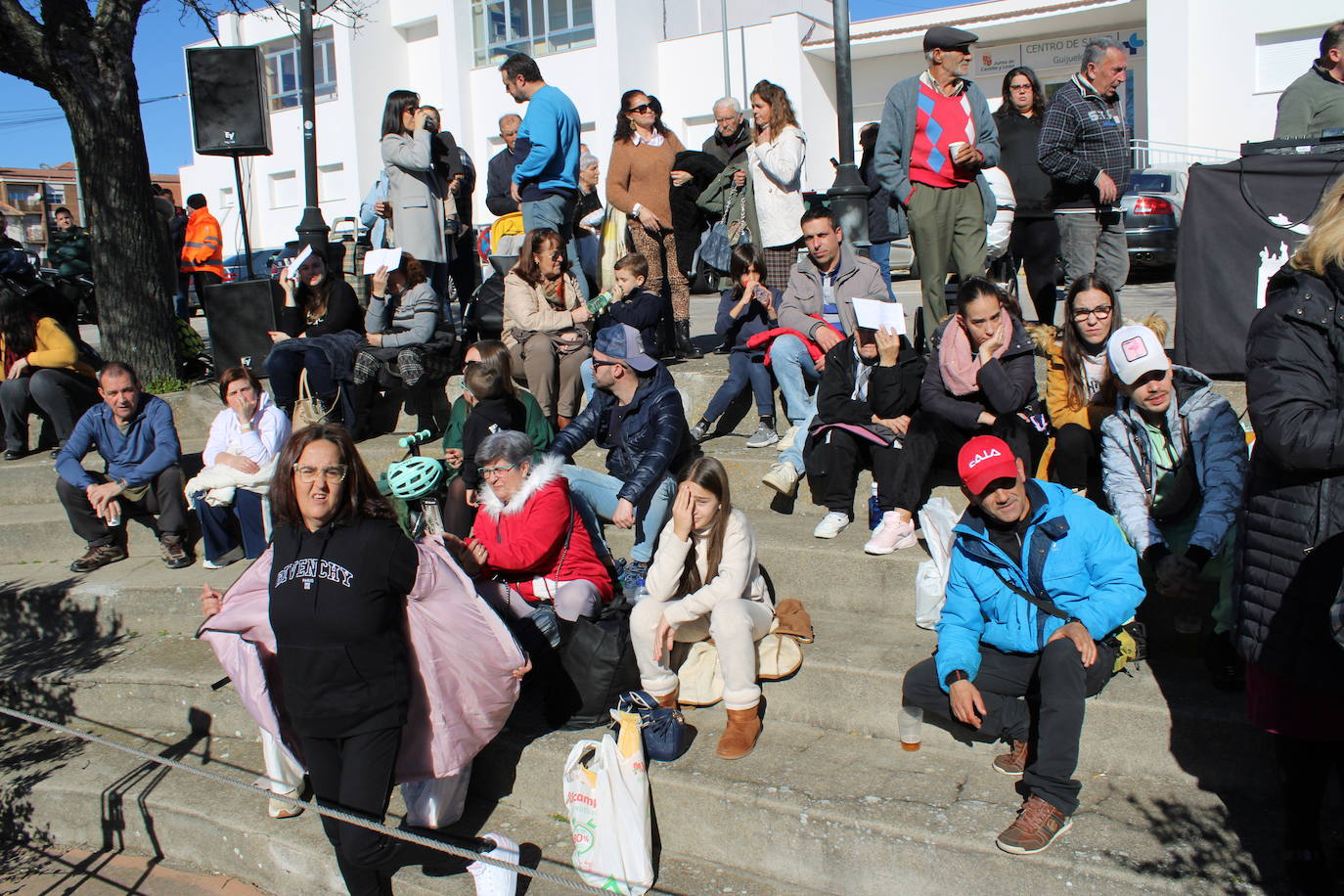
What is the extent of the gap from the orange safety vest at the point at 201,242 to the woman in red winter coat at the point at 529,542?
9433 mm

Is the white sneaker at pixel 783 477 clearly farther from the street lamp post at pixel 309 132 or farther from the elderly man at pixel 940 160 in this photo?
the street lamp post at pixel 309 132

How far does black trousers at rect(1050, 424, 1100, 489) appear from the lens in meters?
4.82

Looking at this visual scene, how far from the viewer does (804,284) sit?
21.1 feet

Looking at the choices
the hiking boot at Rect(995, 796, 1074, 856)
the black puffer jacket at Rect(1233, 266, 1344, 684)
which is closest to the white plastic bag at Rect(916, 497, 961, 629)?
the hiking boot at Rect(995, 796, 1074, 856)

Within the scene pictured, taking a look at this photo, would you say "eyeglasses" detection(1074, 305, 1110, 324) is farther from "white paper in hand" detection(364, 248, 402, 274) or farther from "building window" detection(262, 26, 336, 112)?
"building window" detection(262, 26, 336, 112)

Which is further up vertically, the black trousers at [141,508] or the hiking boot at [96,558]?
the black trousers at [141,508]

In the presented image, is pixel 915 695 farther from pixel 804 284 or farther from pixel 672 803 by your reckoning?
pixel 804 284

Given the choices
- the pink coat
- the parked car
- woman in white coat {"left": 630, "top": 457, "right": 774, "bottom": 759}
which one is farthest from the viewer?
the parked car

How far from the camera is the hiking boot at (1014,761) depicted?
3.68m

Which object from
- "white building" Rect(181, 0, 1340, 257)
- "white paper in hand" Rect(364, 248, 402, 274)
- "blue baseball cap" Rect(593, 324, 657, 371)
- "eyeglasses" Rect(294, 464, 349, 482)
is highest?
"white building" Rect(181, 0, 1340, 257)

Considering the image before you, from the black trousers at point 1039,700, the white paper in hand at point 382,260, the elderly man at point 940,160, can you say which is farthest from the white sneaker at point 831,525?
the white paper in hand at point 382,260

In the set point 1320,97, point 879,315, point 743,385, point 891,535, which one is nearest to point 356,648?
point 891,535

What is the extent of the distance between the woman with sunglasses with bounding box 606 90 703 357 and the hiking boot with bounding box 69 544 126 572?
3839 millimetres

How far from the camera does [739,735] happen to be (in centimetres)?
405
